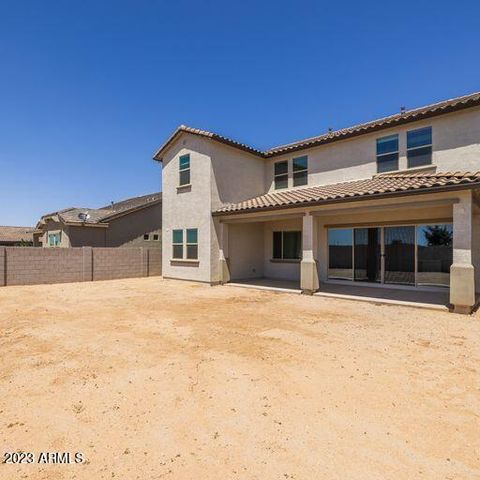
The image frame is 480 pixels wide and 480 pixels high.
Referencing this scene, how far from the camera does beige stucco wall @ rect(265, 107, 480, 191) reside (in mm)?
11172

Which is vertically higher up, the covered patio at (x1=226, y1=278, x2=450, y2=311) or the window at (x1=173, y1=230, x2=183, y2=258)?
the window at (x1=173, y1=230, x2=183, y2=258)

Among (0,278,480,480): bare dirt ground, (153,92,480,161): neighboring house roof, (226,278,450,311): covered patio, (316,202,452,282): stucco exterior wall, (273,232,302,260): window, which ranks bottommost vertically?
(0,278,480,480): bare dirt ground

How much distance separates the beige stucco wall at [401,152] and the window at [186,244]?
613 cm

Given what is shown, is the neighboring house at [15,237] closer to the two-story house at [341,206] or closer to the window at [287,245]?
the two-story house at [341,206]

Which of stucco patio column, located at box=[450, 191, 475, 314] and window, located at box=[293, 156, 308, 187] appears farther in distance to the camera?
window, located at box=[293, 156, 308, 187]

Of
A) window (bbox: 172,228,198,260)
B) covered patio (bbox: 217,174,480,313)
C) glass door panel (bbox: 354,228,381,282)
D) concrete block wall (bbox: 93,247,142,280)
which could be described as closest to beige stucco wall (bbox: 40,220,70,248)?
concrete block wall (bbox: 93,247,142,280)

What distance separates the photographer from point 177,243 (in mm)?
16781

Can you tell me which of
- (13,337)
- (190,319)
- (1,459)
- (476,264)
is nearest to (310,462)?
(1,459)

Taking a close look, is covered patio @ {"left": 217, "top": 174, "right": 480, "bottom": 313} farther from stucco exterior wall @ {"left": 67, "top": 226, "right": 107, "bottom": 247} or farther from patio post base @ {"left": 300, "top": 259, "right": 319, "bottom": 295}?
stucco exterior wall @ {"left": 67, "top": 226, "right": 107, "bottom": 247}

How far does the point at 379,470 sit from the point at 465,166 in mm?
12199

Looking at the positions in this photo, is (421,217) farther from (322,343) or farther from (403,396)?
(403,396)

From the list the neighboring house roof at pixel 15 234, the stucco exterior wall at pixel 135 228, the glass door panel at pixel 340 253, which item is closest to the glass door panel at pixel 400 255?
the glass door panel at pixel 340 253

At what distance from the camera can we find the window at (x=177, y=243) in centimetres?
1653

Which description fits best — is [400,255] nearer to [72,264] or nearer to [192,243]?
[192,243]
